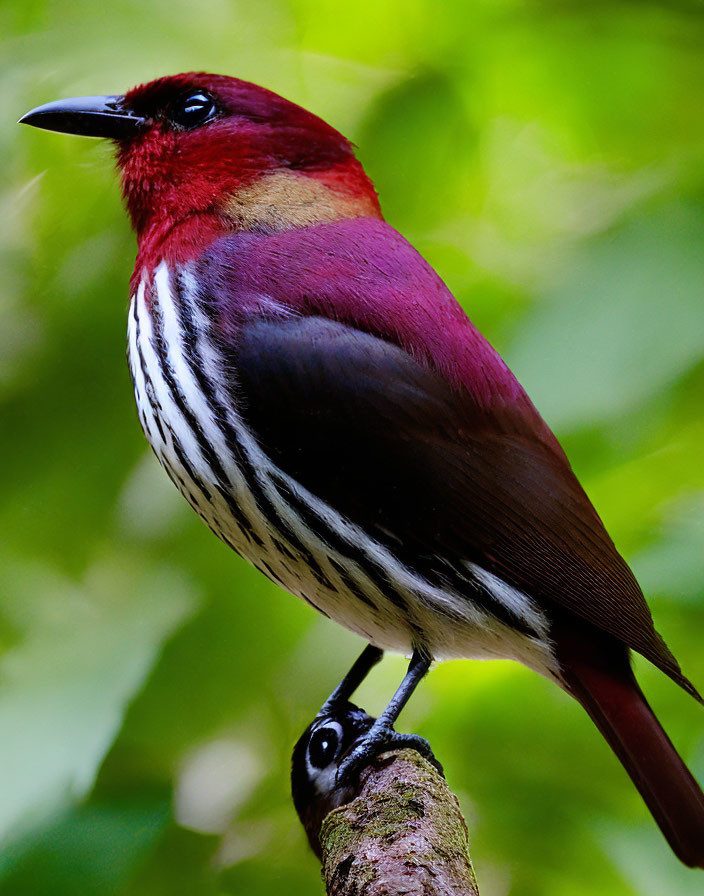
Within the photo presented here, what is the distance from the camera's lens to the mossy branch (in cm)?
128

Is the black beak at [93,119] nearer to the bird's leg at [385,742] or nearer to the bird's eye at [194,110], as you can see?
the bird's eye at [194,110]

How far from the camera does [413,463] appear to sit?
1.64 m

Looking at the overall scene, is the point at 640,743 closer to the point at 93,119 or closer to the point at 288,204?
the point at 288,204

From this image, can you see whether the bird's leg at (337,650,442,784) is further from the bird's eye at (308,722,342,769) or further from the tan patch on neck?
the tan patch on neck

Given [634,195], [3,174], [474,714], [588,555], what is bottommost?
[474,714]

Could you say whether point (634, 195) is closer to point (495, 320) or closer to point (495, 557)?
point (495, 320)

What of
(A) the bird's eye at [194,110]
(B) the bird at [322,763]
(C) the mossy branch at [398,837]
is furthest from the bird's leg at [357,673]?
(A) the bird's eye at [194,110]

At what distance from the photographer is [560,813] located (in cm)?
189

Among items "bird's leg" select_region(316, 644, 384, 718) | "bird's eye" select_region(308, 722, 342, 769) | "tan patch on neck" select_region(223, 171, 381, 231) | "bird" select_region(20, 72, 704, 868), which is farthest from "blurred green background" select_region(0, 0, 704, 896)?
"tan patch on neck" select_region(223, 171, 381, 231)

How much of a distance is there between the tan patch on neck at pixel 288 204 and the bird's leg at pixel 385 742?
77 centimetres

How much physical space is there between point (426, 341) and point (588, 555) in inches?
15.8

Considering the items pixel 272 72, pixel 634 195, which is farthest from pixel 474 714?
pixel 272 72

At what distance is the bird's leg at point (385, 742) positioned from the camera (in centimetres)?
171

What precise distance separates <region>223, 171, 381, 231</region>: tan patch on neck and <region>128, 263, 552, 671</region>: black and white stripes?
0.55 ft
